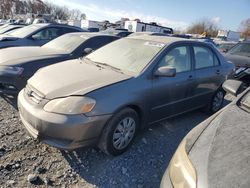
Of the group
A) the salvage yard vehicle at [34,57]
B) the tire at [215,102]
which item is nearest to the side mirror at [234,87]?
the tire at [215,102]

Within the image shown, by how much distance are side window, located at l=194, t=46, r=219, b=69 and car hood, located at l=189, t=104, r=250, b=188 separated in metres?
2.28

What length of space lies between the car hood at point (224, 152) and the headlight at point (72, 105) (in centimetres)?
133

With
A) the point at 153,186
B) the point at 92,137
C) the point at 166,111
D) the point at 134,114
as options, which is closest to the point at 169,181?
the point at 153,186

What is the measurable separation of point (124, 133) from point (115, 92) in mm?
623

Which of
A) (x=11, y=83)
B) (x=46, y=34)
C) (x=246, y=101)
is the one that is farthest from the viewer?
(x=46, y=34)

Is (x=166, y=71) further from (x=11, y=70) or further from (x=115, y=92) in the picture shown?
(x=11, y=70)

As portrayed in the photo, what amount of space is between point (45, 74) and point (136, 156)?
1.76m

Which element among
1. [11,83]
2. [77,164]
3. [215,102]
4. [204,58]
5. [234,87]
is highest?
[204,58]

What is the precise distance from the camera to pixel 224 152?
184cm

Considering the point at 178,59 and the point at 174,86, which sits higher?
the point at 178,59

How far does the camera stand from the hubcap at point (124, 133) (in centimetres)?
330

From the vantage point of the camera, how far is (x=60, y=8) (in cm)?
8238

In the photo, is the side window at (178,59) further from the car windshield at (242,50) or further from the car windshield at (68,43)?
the car windshield at (242,50)

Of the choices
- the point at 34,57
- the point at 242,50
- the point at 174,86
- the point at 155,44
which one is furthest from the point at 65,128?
the point at 242,50
